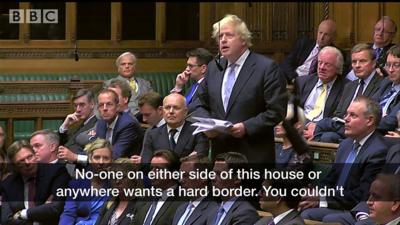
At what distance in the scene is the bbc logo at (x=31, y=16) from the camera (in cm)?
1154

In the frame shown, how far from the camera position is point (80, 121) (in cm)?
886

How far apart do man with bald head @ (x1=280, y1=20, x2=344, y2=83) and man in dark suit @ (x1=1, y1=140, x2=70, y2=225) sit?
2.46 metres

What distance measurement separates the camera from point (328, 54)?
319 inches

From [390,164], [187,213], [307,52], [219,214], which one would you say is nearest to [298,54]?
[307,52]

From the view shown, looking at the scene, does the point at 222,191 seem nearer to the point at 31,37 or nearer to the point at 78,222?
the point at 78,222

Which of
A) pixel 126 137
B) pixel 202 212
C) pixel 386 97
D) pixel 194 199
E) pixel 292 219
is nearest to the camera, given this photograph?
pixel 292 219

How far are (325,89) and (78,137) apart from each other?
6.16ft

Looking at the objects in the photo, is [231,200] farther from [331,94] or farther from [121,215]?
[331,94]

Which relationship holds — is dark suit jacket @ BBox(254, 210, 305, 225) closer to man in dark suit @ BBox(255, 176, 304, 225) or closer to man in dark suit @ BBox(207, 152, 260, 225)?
man in dark suit @ BBox(255, 176, 304, 225)

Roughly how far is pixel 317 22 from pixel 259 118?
5.07 metres

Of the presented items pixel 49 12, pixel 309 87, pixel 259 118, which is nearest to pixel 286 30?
pixel 49 12

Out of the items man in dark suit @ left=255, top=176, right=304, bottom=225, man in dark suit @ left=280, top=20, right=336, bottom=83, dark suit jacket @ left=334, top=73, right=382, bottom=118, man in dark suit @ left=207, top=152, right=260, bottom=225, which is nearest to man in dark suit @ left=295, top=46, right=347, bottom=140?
dark suit jacket @ left=334, top=73, right=382, bottom=118

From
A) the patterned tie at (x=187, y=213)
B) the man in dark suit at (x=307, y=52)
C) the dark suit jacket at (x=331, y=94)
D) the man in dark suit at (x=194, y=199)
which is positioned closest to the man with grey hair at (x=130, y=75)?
the man in dark suit at (x=307, y=52)

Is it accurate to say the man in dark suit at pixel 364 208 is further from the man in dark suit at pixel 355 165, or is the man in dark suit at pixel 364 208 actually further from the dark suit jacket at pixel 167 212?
the dark suit jacket at pixel 167 212
